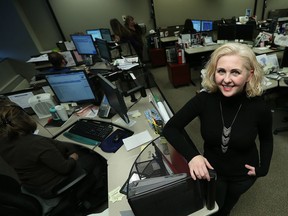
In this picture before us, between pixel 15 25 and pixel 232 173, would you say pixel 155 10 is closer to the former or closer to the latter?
pixel 15 25

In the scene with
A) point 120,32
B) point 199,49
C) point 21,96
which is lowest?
point 199,49

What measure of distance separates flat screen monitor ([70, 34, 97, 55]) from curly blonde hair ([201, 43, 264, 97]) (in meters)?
2.69

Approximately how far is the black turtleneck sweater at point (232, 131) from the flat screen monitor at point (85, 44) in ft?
8.88

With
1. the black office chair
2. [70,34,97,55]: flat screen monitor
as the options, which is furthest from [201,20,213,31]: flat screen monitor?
the black office chair

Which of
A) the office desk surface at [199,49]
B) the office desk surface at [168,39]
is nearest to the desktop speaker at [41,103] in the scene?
the office desk surface at [199,49]

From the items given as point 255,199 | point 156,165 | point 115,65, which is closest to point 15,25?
point 115,65

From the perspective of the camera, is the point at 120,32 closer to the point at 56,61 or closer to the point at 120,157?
the point at 56,61

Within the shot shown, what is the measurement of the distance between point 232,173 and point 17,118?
1.47 metres

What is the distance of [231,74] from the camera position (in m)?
0.86

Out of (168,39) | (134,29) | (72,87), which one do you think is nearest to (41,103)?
(72,87)

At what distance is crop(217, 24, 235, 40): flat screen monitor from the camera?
3645 millimetres

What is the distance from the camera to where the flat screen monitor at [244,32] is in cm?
341

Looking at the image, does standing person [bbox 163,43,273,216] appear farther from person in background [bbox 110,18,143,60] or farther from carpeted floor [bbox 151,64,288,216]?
person in background [bbox 110,18,143,60]

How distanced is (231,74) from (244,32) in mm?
3423
